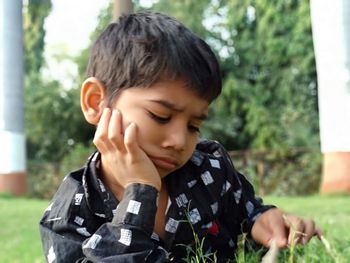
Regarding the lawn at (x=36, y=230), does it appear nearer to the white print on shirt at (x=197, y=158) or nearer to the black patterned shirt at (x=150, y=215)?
the black patterned shirt at (x=150, y=215)

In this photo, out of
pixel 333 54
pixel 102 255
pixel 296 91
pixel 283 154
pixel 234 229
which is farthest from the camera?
pixel 296 91

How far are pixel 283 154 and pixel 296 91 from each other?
253cm

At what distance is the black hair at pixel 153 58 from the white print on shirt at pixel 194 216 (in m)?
0.35

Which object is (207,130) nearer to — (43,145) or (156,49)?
(43,145)

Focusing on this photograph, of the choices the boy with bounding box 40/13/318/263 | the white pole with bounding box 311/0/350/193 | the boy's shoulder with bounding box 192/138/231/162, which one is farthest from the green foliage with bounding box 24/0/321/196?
the boy with bounding box 40/13/318/263

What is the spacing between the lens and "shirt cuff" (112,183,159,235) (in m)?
1.67

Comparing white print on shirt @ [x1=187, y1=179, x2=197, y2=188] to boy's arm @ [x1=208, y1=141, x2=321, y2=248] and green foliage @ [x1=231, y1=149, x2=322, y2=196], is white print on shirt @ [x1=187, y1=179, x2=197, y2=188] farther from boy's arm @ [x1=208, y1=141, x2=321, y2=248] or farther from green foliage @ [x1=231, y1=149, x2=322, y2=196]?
green foliage @ [x1=231, y1=149, x2=322, y2=196]

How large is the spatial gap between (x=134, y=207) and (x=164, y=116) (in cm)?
24

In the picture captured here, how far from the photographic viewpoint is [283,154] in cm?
1423

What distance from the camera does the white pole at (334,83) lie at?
9250mm

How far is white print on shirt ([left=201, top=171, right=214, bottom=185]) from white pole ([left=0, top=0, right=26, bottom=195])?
437 inches

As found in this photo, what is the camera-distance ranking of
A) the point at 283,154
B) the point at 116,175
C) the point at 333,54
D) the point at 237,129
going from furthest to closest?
1. the point at 237,129
2. the point at 283,154
3. the point at 333,54
4. the point at 116,175

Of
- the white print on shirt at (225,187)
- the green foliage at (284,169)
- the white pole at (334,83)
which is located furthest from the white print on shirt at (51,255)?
the green foliage at (284,169)

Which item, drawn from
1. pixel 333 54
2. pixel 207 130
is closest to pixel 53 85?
pixel 207 130
